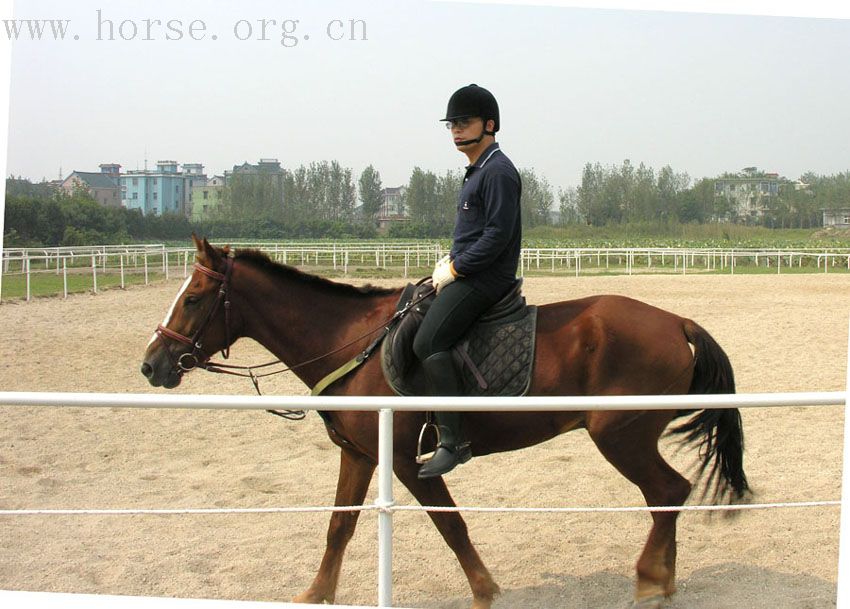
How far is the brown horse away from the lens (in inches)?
134

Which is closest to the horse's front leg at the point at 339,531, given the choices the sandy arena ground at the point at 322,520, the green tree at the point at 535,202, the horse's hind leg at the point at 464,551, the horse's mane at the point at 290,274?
the sandy arena ground at the point at 322,520

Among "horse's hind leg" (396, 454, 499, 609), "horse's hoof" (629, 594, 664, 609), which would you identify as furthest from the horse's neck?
"horse's hoof" (629, 594, 664, 609)

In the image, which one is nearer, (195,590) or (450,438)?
(450,438)

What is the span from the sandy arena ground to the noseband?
1.01 metres

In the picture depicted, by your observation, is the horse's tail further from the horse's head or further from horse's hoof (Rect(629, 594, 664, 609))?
the horse's head

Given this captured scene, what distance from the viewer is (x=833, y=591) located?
3.61 metres

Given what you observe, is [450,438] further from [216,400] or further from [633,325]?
[216,400]

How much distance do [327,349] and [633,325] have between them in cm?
137

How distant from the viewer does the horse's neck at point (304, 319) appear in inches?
148

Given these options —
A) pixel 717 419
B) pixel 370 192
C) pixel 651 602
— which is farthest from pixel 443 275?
pixel 370 192

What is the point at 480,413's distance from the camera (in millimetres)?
3500

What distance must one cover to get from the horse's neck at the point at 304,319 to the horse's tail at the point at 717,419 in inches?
55.3

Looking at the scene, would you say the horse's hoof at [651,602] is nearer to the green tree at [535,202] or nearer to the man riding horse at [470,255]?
the man riding horse at [470,255]

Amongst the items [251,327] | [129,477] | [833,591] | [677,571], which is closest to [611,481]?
[677,571]
